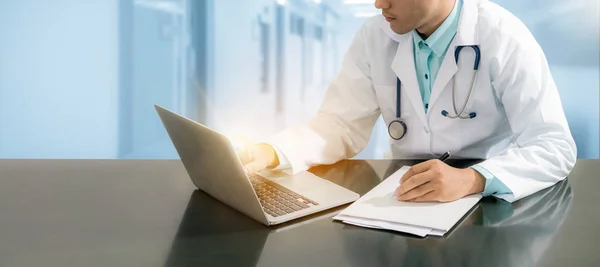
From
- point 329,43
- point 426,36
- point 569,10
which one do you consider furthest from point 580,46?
point 426,36

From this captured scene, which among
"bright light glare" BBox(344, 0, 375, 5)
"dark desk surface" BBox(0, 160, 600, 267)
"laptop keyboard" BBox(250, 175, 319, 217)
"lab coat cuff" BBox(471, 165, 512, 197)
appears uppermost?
"bright light glare" BBox(344, 0, 375, 5)

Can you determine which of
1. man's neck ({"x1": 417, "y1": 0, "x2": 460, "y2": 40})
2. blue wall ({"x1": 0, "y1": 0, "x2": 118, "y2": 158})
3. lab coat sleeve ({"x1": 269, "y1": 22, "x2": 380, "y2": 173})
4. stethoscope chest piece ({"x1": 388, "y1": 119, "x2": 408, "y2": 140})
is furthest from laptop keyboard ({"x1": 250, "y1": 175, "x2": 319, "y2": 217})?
blue wall ({"x1": 0, "y1": 0, "x2": 118, "y2": 158})

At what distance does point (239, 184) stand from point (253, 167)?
0.33 meters

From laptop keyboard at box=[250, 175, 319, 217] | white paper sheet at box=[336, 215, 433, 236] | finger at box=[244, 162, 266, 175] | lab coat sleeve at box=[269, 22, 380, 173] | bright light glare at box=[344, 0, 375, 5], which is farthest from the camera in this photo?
bright light glare at box=[344, 0, 375, 5]

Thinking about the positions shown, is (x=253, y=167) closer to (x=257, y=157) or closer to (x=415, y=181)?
(x=257, y=157)

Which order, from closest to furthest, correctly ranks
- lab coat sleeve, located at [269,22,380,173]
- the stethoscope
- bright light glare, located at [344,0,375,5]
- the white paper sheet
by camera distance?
the white paper sheet < the stethoscope < lab coat sleeve, located at [269,22,380,173] < bright light glare, located at [344,0,375,5]

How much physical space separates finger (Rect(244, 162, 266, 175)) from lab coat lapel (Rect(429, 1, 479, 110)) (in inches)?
20.8

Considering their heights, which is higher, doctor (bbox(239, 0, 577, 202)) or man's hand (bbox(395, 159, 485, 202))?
doctor (bbox(239, 0, 577, 202))

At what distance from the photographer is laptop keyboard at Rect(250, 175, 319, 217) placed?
3.76 ft

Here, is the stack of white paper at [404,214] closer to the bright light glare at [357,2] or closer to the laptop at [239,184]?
the laptop at [239,184]

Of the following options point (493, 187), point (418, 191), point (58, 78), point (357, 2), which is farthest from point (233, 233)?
point (58, 78)

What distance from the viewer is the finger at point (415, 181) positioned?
1187 millimetres

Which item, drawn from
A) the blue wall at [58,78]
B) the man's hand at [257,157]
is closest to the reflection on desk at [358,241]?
the man's hand at [257,157]

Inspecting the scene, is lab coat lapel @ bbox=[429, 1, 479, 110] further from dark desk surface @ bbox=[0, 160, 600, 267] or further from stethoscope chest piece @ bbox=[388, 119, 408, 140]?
dark desk surface @ bbox=[0, 160, 600, 267]
